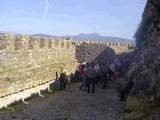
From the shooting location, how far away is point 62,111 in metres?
17.1

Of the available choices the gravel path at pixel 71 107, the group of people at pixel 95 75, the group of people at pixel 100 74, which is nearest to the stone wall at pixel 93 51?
the group of people at pixel 95 75

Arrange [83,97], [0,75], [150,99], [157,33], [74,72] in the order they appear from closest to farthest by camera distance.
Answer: [150,99], [0,75], [83,97], [157,33], [74,72]

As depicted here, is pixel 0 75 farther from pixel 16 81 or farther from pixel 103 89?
pixel 103 89

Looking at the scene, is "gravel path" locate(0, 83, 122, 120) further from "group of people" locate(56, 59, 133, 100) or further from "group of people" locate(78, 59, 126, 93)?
"group of people" locate(78, 59, 126, 93)

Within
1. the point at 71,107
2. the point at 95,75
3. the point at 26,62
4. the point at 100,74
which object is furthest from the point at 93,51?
the point at 71,107

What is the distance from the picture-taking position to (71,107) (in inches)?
709

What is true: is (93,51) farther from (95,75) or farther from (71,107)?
(71,107)

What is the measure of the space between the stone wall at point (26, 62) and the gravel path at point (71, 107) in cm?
89

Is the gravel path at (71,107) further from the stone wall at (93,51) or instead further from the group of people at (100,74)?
the stone wall at (93,51)

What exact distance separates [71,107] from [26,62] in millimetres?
3932

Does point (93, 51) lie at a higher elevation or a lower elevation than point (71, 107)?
higher

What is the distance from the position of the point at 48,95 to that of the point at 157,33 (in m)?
6.06

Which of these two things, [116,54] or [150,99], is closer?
[150,99]

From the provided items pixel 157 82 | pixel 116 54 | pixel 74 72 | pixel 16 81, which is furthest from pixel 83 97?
pixel 116 54
